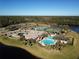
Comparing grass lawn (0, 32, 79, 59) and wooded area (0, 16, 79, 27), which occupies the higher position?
wooded area (0, 16, 79, 27)

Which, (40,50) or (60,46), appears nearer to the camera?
(40,50)

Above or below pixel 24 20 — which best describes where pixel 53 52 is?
below

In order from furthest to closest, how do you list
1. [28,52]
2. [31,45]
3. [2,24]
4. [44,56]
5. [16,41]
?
[2,24], [16,41], [31,45], [28,52], [44,56]

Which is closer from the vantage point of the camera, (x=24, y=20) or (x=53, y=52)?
(x=53, y=52)

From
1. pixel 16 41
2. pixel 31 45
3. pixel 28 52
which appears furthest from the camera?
pixel 16 41

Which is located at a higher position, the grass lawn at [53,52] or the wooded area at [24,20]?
the wooded area at [24,20]

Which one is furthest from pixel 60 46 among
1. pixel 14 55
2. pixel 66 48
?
pixel 14 55

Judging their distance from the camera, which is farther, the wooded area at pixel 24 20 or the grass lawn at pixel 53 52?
the wooded area at pixel 24 20

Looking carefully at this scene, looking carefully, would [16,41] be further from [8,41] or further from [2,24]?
[2,24]

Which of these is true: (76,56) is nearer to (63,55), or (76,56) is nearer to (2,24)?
(63,55)

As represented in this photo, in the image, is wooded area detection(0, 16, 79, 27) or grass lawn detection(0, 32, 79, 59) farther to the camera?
wooded area detection(0, 16, 79, 27)
